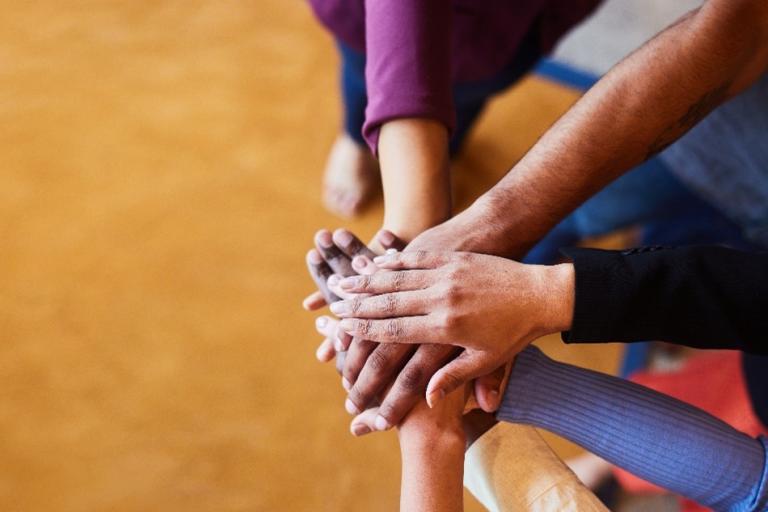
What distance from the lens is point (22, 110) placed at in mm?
1832

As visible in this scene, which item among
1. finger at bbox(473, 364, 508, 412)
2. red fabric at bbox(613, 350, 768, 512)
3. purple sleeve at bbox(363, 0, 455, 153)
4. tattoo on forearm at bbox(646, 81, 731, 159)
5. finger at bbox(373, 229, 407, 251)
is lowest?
red fabric at bbox(613, 350, 768, 512)

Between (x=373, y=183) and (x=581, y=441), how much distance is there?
0.97 meters

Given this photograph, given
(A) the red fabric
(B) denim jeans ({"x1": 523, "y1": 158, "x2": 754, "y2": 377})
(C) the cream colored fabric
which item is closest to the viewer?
(C) the cream colored fabric

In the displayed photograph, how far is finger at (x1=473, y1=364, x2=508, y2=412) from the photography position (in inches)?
33.7

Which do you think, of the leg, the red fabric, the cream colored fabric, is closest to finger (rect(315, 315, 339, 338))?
the cream colored fabric

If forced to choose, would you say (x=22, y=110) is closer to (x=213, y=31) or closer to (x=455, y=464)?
(x=213, y=31)

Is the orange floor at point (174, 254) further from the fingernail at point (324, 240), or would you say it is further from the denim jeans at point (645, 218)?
the fingernail at point (324, 240)

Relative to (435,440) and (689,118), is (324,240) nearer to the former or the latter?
(435,440)

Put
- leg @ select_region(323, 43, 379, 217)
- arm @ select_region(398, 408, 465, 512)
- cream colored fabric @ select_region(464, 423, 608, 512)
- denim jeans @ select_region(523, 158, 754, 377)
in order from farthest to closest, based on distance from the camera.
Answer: leg @ select_region(323, 43, 379, 217)
denim jeans @ select_region(523, 158, 754, 377)
arm @ select_region(398, 408, 465, 512)
cream colored fabric @ select_region(464, 423, 608, 512)

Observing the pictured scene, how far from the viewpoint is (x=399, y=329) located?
33.4 inches

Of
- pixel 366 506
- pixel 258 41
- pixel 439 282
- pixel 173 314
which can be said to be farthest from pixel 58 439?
pixel 258 41

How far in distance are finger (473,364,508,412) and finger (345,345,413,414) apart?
93mm

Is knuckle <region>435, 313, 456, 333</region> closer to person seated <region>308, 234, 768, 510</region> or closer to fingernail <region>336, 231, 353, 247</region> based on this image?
person seated <region>308, 234, 768, 510</region>

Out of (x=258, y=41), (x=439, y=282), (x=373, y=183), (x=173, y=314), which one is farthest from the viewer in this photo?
(x=258, y=41)
